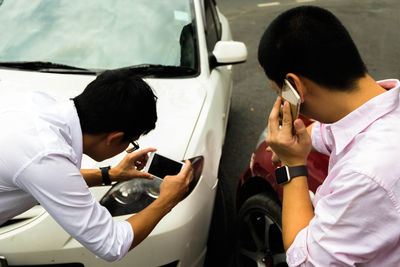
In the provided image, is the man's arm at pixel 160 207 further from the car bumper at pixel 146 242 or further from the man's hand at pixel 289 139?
the man's hand at pixel 289 139

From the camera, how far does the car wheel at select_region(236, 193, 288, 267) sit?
2.05 m

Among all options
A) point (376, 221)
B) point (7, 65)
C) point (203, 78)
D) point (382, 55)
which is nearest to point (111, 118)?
point (376, 221)

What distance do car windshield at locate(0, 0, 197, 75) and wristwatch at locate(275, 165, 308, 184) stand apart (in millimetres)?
1322

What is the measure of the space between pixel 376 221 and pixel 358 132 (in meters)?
0.28

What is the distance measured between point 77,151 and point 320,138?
105 cm

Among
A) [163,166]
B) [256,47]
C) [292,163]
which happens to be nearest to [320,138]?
[292,163]

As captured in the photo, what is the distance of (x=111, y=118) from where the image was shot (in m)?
1.41

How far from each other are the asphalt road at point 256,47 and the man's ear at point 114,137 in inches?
68.2

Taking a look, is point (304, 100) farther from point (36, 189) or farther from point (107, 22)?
point (107, 22)

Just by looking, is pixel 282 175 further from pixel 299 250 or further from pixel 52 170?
pixel 52 170

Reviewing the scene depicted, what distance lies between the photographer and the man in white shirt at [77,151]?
122cm

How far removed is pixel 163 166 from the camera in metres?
1.83

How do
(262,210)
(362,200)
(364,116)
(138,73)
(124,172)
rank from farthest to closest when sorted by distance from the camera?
(138,73) → (262,210) → (124,172) → (364,116) → (362,200)

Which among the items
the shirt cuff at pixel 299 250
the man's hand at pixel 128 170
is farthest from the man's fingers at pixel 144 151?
the shirt cuff at pixel 299 250
